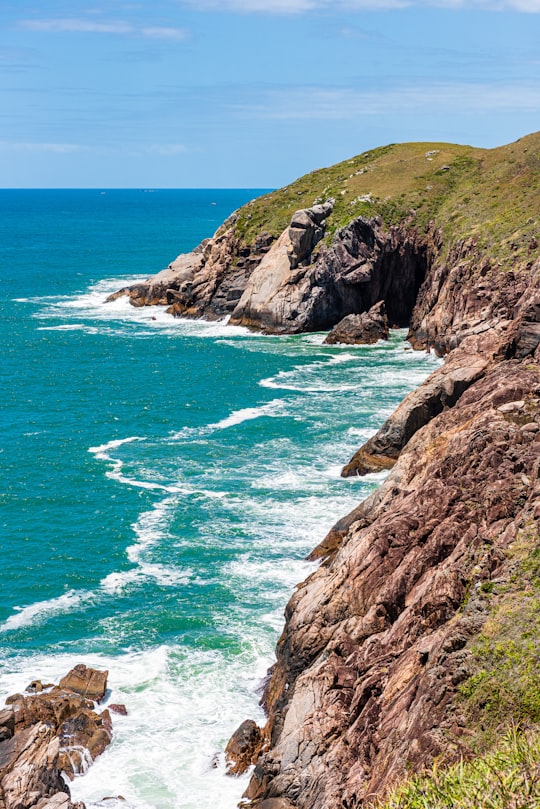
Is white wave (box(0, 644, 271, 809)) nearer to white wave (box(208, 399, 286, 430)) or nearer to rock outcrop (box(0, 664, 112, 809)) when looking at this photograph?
rock outcrop (box(0, 664, 112, 809))

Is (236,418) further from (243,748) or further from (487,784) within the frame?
(487,784)

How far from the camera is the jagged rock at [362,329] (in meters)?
123

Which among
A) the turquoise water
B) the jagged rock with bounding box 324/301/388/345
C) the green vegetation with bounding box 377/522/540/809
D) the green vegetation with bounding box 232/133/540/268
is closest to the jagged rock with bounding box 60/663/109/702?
the turquoise water

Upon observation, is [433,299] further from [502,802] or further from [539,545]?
[502,802]

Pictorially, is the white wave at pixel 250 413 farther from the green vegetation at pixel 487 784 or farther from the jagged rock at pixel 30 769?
the green vegetation at pixel 487 784

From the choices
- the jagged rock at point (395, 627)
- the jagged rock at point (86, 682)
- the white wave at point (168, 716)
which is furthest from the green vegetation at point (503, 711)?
the jagged rock at point (86, 682)

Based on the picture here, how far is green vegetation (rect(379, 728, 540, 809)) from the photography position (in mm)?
20703

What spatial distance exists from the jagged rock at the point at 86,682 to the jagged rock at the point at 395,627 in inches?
324

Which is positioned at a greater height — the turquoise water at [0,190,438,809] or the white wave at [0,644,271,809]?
the turquoise water at [0,190,438,809]

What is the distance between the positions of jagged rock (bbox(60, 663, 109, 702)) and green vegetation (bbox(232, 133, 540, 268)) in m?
75.2

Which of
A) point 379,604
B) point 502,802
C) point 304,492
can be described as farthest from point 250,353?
point 502,802

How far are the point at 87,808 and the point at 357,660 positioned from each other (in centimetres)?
1267

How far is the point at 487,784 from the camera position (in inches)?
840

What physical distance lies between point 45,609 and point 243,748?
18.7 meters
